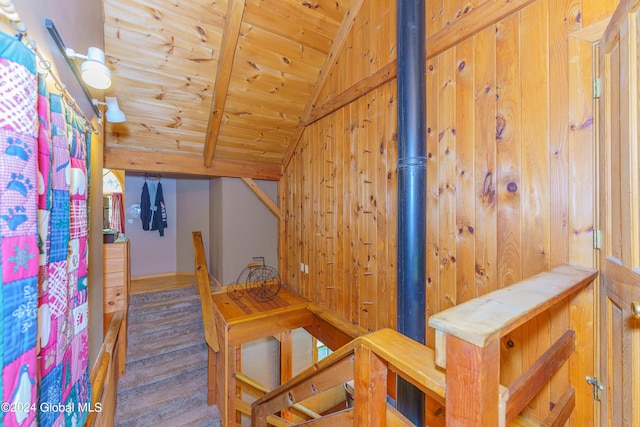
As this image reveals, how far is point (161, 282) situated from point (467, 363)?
5.01m

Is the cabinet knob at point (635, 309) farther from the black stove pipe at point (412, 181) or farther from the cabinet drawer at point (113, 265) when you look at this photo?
the cabinet drawer at point (113, 265)

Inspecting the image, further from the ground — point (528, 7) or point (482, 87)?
point (528, 7)

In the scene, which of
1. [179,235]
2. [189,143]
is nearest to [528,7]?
[189,143]

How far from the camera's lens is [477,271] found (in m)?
1.51

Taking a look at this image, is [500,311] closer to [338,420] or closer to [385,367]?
[385,367]

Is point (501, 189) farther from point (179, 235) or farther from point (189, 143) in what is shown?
point (179, 235)

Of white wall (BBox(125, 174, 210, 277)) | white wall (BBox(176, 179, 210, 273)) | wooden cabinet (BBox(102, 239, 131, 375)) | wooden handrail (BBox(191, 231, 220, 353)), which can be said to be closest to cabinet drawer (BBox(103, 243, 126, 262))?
wooden cabinet (BBox(102, 239, 131, 375))

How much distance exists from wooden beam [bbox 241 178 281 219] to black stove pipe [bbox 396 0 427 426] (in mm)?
2509

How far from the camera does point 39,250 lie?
73 cm

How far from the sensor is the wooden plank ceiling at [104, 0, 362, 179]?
2105 millimetres

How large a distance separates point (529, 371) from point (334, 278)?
6.76 feet

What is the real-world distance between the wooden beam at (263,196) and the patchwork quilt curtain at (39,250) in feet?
7.84

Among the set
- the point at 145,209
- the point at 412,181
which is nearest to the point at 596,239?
the point at 412,181

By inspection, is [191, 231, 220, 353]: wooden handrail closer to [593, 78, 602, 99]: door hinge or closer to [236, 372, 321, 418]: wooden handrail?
[236, 372, 321, 418]: wooden handrail
